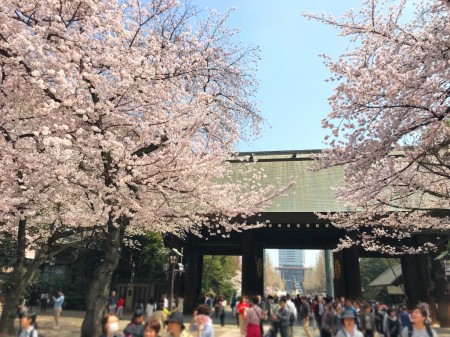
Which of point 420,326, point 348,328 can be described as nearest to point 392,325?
point 420,326

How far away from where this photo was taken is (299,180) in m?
21.6

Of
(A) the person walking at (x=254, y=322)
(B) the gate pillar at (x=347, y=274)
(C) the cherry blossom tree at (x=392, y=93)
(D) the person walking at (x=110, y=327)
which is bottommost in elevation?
(A) the person walking at (x=254, y=322)

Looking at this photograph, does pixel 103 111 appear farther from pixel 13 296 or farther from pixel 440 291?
pixel 440 291

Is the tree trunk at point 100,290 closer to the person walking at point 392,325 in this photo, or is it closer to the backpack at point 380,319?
the person walking at point 392,325

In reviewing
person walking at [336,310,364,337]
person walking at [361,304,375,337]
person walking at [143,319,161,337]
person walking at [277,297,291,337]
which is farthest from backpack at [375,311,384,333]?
person walking at [143,319,161,337]

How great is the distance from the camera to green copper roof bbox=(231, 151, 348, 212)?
57.9 ft

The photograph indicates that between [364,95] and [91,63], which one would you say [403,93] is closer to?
[364,95]

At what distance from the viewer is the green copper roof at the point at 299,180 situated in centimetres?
1764

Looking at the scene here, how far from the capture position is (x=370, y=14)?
8719mm

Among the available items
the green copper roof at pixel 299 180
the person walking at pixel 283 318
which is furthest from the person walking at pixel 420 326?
the green copper roof at pixel 299 180

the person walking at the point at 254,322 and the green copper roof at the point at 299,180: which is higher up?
the green copper roof at the point at 299,180

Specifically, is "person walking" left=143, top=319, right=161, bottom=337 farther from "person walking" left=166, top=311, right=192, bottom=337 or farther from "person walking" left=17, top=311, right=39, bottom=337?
"person walking" left=17, top=311, right=39, bottom=337

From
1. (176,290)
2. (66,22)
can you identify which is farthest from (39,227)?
(66,22)

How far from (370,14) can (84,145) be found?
807 cm
